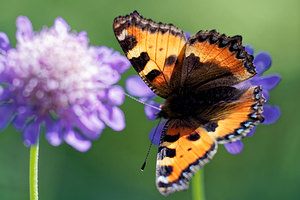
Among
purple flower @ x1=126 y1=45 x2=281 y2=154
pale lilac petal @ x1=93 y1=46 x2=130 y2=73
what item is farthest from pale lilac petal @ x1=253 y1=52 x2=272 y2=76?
pale lilac petal @ x1=93 y1=46 x2=130 y2=73

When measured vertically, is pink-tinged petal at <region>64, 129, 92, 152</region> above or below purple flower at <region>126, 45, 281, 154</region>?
below

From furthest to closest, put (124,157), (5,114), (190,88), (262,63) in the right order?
(124,157), (262,63), (190,88), (5,114)

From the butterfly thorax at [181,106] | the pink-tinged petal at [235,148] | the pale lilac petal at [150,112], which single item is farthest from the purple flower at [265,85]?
the pale lilac petal at [150,112]

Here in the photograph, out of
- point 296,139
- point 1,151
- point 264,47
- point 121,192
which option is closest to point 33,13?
point 1,151

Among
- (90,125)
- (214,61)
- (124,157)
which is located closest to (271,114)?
(214,61)

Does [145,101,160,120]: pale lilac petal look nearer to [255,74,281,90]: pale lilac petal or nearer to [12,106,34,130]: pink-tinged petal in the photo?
[255,74,281,90]: pale lilac petal

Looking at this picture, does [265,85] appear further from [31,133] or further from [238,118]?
[31,133]

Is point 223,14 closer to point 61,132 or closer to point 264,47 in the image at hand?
point 264,47
